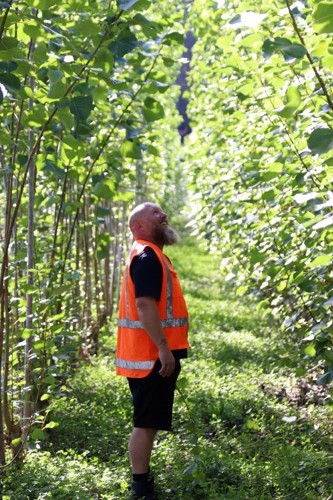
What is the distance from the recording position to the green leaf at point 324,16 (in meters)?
2.15

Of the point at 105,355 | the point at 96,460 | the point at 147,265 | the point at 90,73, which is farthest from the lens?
the point at 105,355

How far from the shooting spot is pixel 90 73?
3.74m

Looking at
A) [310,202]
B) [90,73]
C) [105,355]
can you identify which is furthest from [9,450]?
[105,355]

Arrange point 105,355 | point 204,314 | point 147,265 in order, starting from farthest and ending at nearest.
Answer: point 204,314
point 105,355
point 147,265

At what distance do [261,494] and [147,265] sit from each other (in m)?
1.32

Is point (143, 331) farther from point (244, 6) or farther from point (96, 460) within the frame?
point (244, 6)

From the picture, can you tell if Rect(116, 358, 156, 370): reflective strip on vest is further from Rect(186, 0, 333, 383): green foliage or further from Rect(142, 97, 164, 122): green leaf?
Rect(142, 97, 164, 122): green leaf

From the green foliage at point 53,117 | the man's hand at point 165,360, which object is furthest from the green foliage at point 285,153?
the man's hand at point 165,360

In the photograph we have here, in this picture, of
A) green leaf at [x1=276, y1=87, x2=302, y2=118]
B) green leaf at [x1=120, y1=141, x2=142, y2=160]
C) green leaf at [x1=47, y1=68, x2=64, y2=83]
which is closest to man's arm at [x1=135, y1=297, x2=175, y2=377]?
green leaf at [x1=120, y1=141, x2=142, y2=160]

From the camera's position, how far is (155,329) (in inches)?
161

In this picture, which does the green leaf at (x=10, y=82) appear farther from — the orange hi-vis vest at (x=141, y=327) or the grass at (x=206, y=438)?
the grass at (x=206, y=438)

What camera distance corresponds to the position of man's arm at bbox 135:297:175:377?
4.09 metres

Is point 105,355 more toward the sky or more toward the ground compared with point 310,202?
more toward the ground

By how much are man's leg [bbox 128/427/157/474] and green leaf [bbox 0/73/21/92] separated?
2062mm
